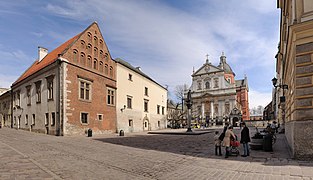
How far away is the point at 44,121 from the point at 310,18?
81.2 feet

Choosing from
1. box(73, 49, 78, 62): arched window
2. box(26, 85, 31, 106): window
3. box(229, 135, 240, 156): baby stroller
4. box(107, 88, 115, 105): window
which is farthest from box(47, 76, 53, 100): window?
box(229, 135, 240, 156): baby stroller

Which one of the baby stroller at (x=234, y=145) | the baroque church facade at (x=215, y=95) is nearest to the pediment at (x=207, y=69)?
the baroque church facade at (x=215, y=95)

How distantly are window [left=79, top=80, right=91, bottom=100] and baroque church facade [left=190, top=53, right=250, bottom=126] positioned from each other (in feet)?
156

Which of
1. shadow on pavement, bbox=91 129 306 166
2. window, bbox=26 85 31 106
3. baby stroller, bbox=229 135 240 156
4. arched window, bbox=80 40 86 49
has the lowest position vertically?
shadow on pavement, bbox=91 129 306 166

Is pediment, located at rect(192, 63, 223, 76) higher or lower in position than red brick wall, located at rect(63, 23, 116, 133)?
higher

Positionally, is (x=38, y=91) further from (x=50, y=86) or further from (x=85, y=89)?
(x=85, y=89)

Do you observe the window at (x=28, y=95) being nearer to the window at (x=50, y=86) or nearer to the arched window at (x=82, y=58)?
the window at (x=50, y=86)

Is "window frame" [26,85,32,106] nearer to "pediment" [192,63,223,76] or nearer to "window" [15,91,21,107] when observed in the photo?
"window" [15,91,21,107]

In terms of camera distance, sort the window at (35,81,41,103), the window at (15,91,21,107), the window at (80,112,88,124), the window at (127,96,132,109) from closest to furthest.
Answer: the window at (80,112,88,124), the window at (35,81,41,103), the window at (15,91,21,107), the window at (127,96,132,109)

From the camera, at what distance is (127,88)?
33.9 metres

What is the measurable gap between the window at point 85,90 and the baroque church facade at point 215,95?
47.6m

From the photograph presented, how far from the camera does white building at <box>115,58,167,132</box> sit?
32094mm

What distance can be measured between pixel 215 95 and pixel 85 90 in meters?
54.1

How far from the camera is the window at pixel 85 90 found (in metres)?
24.1
